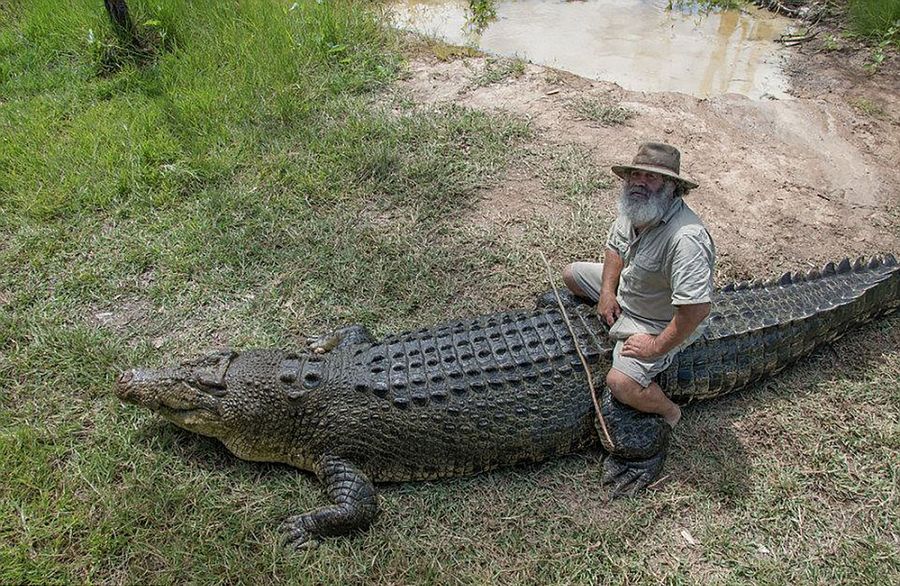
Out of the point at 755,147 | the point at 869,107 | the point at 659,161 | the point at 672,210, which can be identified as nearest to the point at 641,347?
the point at 672,210

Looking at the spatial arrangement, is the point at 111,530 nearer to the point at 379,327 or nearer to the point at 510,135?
the point at 379,327

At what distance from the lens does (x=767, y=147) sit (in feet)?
18.5

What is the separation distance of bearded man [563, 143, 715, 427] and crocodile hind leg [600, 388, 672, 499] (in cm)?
6

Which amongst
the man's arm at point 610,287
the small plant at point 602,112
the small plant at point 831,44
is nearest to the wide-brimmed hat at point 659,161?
the man's arm at point 610,287

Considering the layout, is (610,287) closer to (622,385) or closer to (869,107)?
(622,385)

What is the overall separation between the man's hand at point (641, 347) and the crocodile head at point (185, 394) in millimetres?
1986

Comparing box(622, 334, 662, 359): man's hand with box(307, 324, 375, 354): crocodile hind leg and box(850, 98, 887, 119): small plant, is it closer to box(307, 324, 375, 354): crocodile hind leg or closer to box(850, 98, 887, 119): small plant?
box(307, 324, 375, 354): crocodile hind leg

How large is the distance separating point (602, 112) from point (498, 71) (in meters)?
1.34

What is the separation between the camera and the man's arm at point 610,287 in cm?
337

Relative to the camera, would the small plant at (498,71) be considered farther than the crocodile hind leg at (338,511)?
Yes

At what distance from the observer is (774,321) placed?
3469 mm

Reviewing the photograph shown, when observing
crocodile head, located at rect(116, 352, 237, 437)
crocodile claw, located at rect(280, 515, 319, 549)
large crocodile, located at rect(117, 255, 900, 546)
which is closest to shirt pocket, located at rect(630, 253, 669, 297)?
large crocodile, located at rect(117, 255, 900, 546)

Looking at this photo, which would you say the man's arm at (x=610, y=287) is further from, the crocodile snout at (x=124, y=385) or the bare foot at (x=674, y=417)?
the crocodile snout at (x=124, y=385)

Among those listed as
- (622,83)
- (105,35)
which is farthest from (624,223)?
(105,35)
